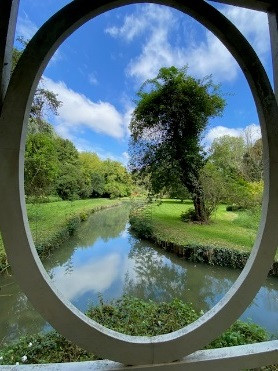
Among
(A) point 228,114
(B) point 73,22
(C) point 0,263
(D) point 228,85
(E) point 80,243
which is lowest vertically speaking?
(E) point 80,243

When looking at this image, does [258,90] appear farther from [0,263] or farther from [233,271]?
[233,271]

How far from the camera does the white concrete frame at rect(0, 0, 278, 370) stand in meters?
0.68

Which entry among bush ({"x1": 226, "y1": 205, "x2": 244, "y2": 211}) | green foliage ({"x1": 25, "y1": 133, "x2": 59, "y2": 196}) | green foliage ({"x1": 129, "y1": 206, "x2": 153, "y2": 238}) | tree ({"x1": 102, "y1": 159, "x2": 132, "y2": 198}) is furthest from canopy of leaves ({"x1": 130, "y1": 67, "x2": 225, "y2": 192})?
tree ({"x1": 102, "y1": 159, "x2": 132, "y2": 198})

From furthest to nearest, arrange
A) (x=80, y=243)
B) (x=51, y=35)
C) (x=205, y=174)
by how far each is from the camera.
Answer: (x=205, y=174)
(x=80, y=243)
(x=51, y=35)

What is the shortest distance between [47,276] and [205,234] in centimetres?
734

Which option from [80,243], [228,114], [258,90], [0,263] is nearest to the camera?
[258,90]

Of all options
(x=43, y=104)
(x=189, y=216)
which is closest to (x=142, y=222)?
(x=189, y=216)

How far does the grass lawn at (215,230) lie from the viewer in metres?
6.72

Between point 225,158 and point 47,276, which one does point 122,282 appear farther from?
point 225,158

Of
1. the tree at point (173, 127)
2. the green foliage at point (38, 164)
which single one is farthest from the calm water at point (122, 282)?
the tree at point (173, 127)

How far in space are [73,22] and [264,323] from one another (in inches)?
157

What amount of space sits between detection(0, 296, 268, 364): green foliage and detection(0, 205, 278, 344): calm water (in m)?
1.12

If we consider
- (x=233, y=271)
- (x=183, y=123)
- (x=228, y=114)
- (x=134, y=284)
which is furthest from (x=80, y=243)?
(x=228, y=114)

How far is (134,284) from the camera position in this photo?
4820 millimetres
